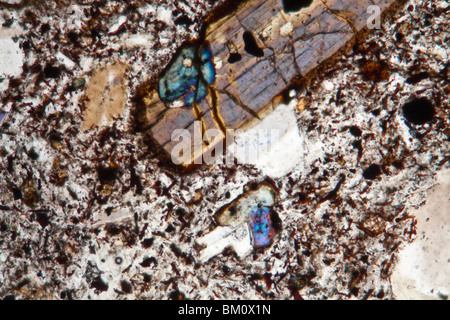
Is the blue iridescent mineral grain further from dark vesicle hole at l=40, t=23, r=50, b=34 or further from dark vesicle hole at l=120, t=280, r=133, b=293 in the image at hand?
dark vesicle hole at l=40, t=23, r=50, b=34

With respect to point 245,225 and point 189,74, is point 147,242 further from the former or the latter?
point 189,74

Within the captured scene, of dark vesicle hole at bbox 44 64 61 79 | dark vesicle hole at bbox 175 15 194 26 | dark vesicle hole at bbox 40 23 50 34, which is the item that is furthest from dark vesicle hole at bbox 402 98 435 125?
dark vesicle hole at bbox 40 23 50 34

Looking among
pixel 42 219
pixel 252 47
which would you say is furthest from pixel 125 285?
pixel 252 47

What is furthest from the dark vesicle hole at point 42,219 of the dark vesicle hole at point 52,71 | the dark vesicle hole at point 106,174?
the dark vesicle hole at point 52,71
